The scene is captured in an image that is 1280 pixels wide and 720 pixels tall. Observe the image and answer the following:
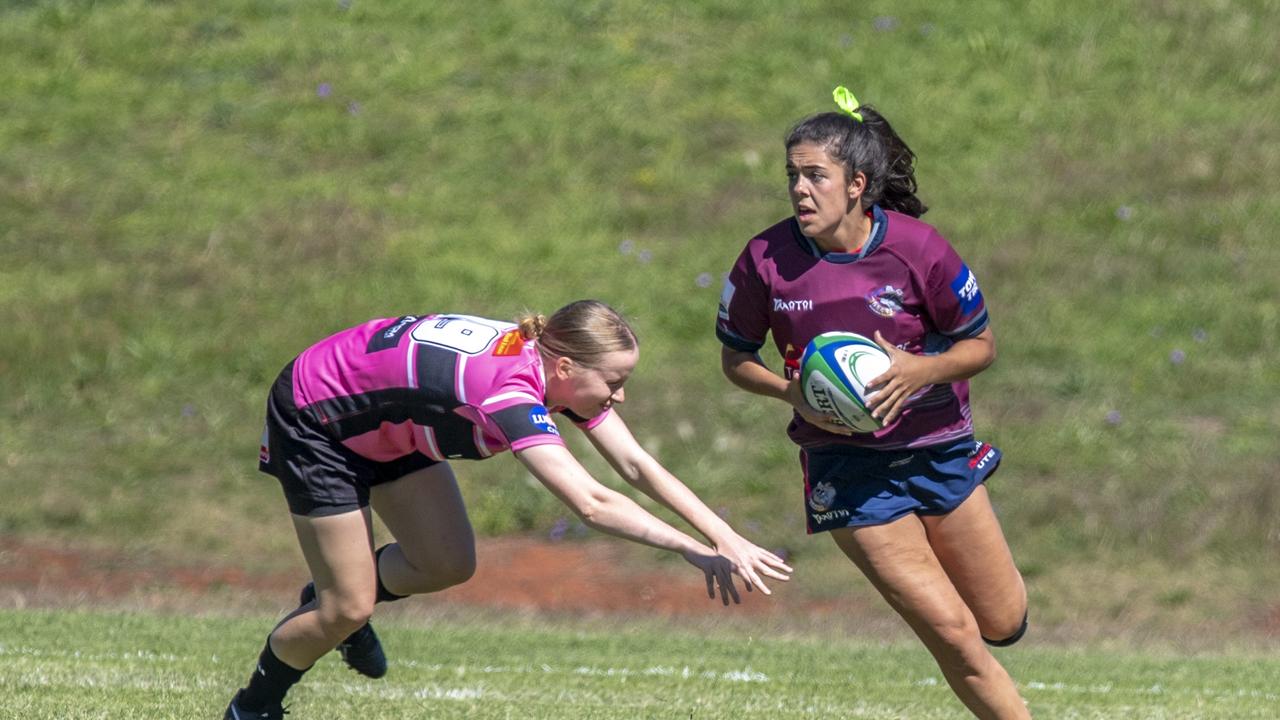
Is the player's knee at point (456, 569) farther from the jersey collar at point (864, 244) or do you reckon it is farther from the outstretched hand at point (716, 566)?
the jersey collar at point (864, 244)

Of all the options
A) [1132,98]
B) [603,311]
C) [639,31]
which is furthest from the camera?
[639,31]

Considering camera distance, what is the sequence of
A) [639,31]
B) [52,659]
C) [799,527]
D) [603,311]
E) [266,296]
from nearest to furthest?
[603,311] < [52,659] < [799,527] < [266,296] < [639,31]

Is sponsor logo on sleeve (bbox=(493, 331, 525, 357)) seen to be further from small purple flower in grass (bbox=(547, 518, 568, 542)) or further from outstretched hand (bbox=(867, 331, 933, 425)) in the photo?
small purple flower in grass (bbox=(547, 518, 568, 542))

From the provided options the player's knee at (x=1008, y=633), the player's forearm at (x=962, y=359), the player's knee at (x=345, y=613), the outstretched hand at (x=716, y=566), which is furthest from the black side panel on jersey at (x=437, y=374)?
the player's knee at (x=1008, y=633)

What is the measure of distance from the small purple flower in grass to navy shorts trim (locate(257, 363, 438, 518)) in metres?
8.84

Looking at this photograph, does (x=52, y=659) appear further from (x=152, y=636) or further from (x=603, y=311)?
(x=603, y=311)

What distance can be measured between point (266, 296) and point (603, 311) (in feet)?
46.9

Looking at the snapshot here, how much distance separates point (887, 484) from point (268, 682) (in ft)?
7.04

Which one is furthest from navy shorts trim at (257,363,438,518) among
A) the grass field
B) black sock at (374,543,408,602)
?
the grass field

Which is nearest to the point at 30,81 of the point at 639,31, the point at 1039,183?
the point at 639,31

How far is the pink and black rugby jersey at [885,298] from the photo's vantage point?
541cm

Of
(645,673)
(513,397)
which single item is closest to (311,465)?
(513,397)

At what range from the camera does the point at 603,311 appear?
4891 mm

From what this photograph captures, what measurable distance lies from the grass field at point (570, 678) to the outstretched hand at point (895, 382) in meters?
1.79
